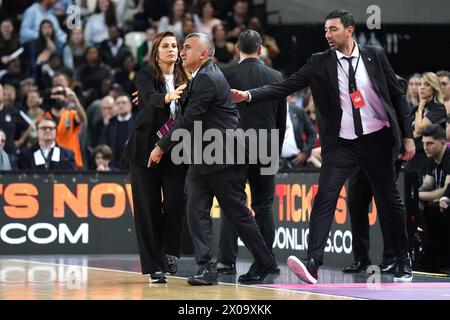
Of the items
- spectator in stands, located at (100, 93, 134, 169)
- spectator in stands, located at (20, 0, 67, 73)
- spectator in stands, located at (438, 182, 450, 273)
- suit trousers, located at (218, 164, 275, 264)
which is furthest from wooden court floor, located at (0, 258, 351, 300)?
spectator in stands, located at (20, 0, 67, 73)

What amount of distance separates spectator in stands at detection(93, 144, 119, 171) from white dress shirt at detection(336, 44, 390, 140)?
5.75 meters

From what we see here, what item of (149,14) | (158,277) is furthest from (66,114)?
(158,277)

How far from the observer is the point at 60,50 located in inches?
766

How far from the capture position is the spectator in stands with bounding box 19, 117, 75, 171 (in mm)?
15039

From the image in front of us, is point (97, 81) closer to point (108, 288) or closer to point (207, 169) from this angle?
point (207, 169)

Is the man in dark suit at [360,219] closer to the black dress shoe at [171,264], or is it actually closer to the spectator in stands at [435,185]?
the spectator in stands at [435,185]

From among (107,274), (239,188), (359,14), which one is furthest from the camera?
(359,14)

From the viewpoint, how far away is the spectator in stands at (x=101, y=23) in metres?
19.8

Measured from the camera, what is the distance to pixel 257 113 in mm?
11258

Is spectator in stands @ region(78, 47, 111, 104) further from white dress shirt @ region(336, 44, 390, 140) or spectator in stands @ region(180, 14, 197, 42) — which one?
white dress shirt @ region(336, 44, 390, 140)

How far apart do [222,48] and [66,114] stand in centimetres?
Result: 380
